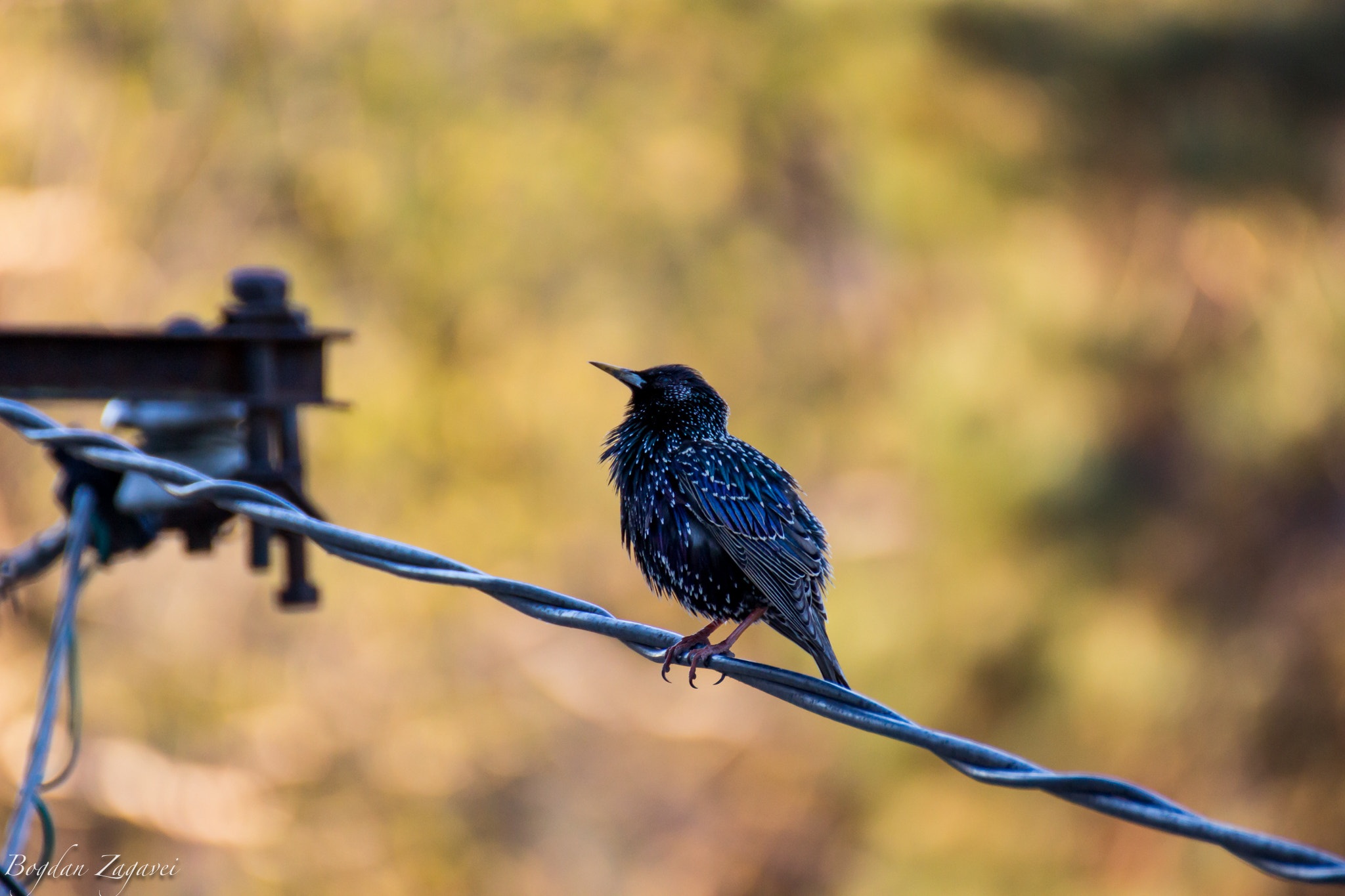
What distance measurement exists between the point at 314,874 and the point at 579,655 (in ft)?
10.7

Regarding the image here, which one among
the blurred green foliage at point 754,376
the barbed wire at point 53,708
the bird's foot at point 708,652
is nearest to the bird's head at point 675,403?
the bird's foot at point 708,652

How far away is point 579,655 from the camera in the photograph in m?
11.7

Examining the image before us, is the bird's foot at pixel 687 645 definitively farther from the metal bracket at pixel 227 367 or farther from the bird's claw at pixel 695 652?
the metal bracket at pixel 227 367

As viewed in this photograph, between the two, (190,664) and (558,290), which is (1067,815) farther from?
(190,664)

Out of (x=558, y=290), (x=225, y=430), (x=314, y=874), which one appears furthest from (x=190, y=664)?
(x=225, y=430)

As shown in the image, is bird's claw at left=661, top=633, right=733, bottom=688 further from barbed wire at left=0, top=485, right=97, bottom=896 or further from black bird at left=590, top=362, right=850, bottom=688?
barbed wire at left=0, top=485, right=97, bottom=896

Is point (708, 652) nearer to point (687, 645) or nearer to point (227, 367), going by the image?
point (687, 645)

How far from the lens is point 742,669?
1923 millimetres

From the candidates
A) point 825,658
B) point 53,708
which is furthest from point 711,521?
point 53,708

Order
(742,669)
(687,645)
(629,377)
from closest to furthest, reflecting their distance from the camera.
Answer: (742,669) → (687,645) → (629,377)

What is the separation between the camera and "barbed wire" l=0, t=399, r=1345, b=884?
Result: 1653 mm

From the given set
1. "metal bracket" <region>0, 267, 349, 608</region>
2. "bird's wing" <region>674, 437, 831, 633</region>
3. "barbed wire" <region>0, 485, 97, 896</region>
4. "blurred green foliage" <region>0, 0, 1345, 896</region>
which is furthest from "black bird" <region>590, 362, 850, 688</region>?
"blurred green foliage" <region>0, 0, 1345, 896</region>

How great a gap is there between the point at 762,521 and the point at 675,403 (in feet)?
1.42

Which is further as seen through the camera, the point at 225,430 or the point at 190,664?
the point at 190,664
